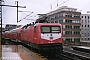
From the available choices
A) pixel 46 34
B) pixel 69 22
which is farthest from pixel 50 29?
pixel 69 22

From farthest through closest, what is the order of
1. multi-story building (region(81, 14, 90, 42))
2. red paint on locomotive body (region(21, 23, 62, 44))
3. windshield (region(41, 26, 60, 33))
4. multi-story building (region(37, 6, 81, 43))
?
multi-story building (region(81, 14, 90, 42))
multi-story building (region(37, 6, 81, 43))
windshield (region(41, 26, 60, 33))
red paint on locomotive body (region(21, 23, 62, 44))

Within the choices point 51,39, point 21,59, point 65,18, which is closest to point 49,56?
point 51,39

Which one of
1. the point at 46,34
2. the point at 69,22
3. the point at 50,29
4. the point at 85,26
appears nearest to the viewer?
the point at 46,34

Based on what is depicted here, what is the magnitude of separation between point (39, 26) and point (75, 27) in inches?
2084

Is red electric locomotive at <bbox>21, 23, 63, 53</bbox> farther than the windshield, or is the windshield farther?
the windshield

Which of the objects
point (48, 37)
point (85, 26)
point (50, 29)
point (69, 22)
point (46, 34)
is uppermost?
point (69, 22)

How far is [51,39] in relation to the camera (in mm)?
15289

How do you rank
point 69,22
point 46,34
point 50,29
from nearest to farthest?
point 46,34
point 50,29
point 69,22

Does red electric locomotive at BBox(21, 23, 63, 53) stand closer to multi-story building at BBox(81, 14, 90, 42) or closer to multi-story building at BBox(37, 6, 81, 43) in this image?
multi-story building at BBox(37, 6, 81, 43)

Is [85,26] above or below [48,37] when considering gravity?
above

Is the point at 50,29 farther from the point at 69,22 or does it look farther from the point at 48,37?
the point at 69,22

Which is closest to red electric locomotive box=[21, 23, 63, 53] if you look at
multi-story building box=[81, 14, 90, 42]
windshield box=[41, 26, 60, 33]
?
windshield box=[41, 26, 60, 33]

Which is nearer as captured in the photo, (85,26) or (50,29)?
(50,29)

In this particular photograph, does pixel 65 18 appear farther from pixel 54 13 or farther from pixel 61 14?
pixel 54 13
